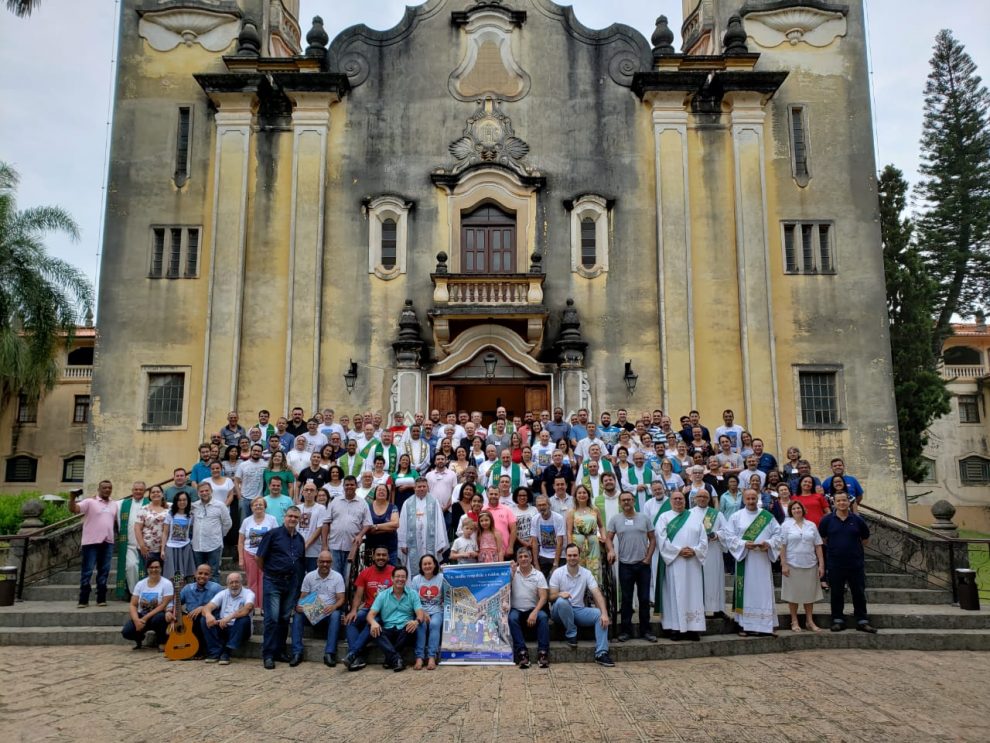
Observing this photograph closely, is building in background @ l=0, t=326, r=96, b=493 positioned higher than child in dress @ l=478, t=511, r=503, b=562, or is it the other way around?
building in background @ l=0, t=326, r=96, b=493

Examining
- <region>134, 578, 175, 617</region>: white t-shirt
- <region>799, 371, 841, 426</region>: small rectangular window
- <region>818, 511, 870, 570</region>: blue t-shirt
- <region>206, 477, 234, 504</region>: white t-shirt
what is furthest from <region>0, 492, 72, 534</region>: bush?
<region>799, 371, 841, 426</region>: small rectangular window

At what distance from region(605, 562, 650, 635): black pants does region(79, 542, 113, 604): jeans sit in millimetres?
7098

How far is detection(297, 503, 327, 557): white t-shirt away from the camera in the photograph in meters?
10.3

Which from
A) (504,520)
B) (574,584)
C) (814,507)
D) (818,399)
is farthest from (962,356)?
(574,584)

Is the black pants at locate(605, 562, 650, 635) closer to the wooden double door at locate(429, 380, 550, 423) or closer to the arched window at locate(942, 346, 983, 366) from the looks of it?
the wooden double door at locate(429, 380, 550, 423)

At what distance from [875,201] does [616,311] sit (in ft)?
21.0

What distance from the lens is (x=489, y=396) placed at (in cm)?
1850

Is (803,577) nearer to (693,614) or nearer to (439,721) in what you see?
(693,614)

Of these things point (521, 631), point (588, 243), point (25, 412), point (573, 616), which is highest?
point (588, 243)

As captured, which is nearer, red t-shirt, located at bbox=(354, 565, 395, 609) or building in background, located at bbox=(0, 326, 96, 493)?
red t-shirt, located at bbox=(354, 565, 395, 609)

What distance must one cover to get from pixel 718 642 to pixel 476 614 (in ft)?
9.63

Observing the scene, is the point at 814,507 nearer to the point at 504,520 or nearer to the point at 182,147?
the point at 504,520

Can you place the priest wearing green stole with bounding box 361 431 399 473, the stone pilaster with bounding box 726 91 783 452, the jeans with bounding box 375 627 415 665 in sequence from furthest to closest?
1. the stone pilaster with bounding box 726 91 783 452
2. the priest wearing green stole with bounding box 361 431 399 473
3. the jeans with bounding box 375 627 415 665

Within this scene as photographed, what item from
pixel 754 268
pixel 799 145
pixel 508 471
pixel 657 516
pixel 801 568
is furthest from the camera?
pixel 799 145
